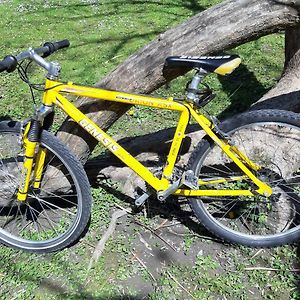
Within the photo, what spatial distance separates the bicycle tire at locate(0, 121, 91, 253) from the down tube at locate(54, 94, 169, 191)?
219 mm

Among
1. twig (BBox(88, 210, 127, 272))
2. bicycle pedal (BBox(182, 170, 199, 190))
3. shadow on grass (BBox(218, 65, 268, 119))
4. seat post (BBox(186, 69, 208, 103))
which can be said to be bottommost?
twig (BBox(88, 210, 127, 272))

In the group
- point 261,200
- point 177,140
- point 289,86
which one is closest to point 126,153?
point 177,140

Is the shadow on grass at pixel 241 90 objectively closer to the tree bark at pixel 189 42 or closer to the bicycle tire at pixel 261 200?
the bicycle tire at pixel 261 200

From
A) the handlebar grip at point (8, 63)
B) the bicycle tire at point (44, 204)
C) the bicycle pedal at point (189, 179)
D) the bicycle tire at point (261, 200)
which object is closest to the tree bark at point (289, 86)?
the bicycle tire at point (261, 200)

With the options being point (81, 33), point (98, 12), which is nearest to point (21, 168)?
point (81, 33)

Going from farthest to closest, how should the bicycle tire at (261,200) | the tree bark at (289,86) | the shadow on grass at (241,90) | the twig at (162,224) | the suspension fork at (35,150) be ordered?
the shadow on grass at (241,90) → the tree bark at (289,86) → the twig at (162,224) → the bicycle tire at (261,200) → the suspension fork at (35,150)

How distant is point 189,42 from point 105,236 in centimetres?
149

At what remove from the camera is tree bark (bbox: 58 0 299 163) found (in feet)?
9.36

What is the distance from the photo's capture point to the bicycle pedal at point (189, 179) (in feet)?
9.91

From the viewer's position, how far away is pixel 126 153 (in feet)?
9.86

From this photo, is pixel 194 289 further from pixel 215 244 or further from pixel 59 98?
pixel 59 98

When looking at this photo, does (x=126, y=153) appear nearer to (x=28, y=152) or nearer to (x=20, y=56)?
(x=28, y=152)

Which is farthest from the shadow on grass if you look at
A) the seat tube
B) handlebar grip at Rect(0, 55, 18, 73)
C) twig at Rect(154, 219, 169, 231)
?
handlebar grip at Rect(0, 55, 18, 73)

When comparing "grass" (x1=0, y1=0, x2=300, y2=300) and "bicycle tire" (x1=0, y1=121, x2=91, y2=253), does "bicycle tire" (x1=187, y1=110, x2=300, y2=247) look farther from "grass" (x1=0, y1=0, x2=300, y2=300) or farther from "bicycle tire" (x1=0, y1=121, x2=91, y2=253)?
"bicycle tire" (x1=0, y1=121, x2=91, y2=253)
